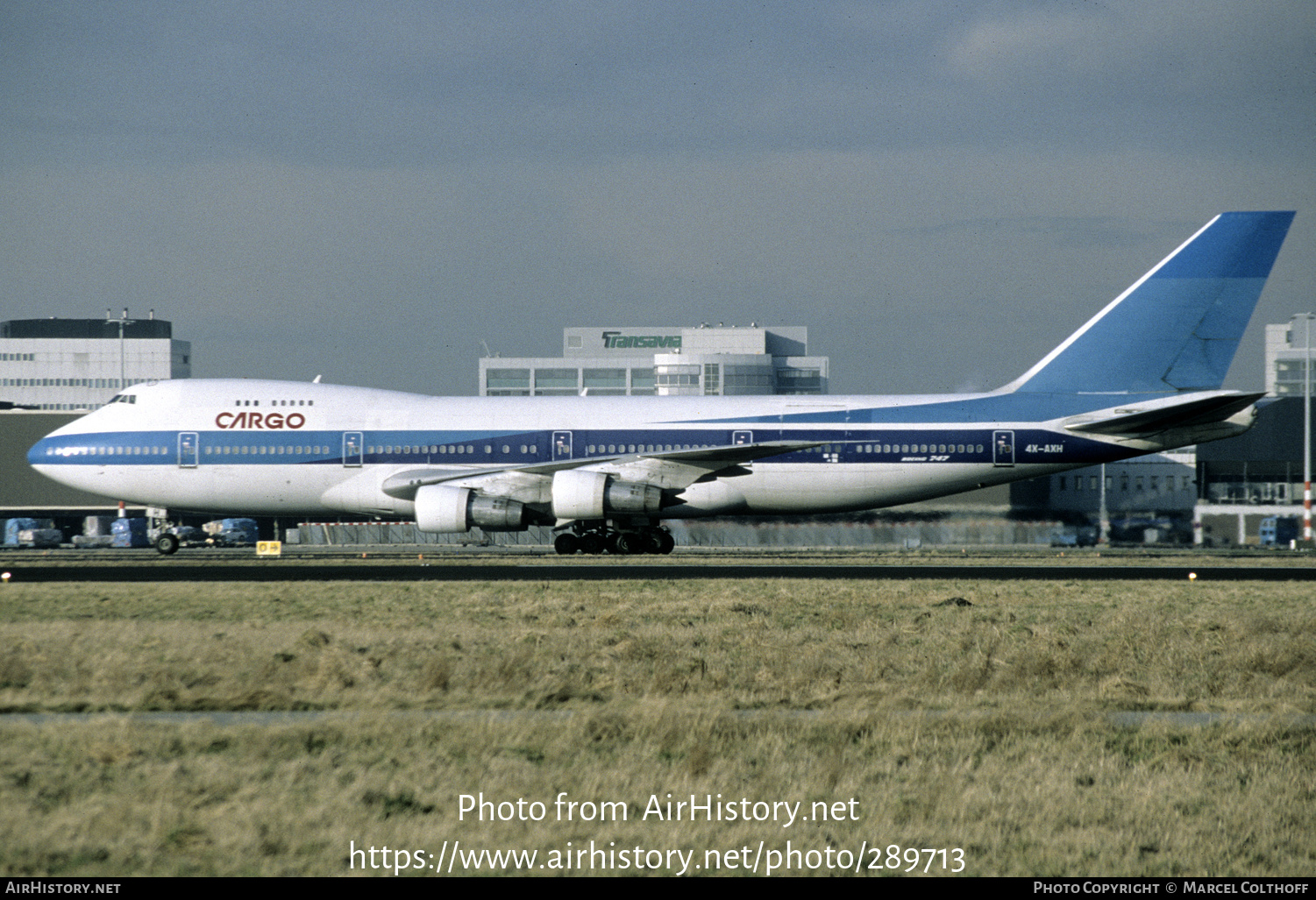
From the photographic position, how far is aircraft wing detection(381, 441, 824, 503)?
32875 millimetres

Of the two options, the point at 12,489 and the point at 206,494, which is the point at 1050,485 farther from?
the point at 12,489

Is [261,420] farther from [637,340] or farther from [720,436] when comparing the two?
[637,340]

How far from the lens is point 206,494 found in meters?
35.7

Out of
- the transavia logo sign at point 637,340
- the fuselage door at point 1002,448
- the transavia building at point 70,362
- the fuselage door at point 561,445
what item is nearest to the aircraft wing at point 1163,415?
the fuselage door at point 1002,448

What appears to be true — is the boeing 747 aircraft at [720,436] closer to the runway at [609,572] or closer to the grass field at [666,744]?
the runway at [609,572]

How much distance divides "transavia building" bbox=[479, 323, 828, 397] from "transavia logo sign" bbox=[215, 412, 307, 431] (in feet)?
227

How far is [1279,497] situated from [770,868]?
69.3m

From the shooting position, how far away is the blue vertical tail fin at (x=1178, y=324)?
34562 millimetres

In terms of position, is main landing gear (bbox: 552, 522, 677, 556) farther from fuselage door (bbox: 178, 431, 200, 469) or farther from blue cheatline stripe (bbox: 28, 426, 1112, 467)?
fuselage door (bbox: 178, 431, 200, 469)

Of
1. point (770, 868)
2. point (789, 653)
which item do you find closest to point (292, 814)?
point (770, 868)

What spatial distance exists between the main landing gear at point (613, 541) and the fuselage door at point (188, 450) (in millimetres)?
11045

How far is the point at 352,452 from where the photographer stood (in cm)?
3481

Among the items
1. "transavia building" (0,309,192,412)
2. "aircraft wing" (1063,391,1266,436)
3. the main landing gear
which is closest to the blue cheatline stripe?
"aircraft wing" (1063,391,1266,436)

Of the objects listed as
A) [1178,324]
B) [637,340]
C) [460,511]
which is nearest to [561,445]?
[460,511]
